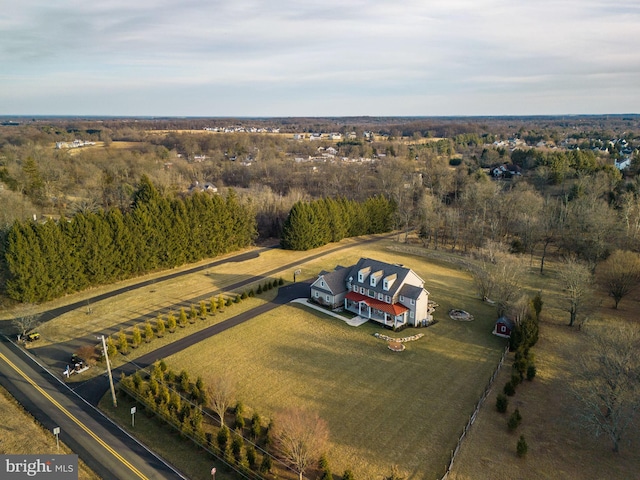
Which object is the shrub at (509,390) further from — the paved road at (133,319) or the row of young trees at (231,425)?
the paved road at (133,319)

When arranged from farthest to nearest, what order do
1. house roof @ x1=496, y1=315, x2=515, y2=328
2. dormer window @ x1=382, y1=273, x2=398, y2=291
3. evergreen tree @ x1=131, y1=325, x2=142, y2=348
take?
dormer window @ x1=382, y1=273, x2=398, y2=291, house roof @ x1=496, y1=315, x2=515, y2=328, evergreen tree @ x1=131, y1=325, x2=142, y2=348

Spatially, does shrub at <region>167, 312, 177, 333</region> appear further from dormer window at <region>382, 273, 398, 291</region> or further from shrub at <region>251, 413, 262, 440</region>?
dormer window at <region>382, 273, 398, 291</region>

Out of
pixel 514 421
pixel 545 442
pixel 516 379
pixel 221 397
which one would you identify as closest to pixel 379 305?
pixel 516 379

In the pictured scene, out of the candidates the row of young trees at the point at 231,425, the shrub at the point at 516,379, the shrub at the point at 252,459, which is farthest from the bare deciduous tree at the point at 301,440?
the shrub at the point at 516,379

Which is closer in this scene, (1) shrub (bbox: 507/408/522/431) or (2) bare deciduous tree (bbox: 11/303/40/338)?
(1) shrub (bbox: 507/408/522/431)

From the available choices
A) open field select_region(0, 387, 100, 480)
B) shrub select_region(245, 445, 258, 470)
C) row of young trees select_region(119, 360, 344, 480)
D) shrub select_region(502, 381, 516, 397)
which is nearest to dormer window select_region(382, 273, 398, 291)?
shrub select_region(502, 381, 516, 397)

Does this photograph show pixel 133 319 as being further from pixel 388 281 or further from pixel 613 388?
pixel 613 388
